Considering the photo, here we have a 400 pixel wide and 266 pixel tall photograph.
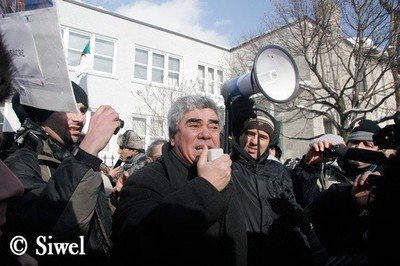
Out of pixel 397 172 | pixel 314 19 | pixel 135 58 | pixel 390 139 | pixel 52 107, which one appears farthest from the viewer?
pixel 135 58

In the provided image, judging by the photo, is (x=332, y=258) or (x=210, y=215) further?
(x=332, y=258)

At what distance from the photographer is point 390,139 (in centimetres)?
122

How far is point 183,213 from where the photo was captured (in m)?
1.61

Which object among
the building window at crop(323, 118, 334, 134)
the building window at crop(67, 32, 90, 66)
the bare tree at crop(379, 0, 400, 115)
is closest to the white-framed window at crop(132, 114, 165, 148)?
the building window at crop(67, 32, 90, 66)

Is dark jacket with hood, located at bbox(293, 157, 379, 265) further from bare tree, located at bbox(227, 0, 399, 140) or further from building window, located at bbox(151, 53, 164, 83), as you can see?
building window, located at bbox(151, 53, 164, 83)

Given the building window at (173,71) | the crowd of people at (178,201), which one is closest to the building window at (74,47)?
the building window at (173,71)

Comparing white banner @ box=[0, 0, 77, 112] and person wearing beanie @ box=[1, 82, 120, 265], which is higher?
white banner @ box=[0, 0, 77, 112]

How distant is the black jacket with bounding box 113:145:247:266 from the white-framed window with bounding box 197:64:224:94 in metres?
16.9

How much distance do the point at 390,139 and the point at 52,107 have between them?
1417mm

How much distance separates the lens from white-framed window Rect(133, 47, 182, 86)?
664 inches

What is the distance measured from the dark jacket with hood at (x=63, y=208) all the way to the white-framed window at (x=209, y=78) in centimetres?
1702

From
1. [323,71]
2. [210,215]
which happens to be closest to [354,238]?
[210,215]

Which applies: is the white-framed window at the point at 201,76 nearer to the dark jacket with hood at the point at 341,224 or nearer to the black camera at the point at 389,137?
the dark jacket with hood at the point at 341,224

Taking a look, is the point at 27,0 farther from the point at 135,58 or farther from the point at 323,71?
the point at 135,58
